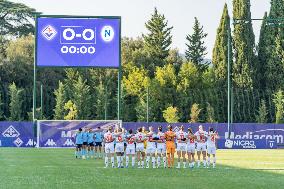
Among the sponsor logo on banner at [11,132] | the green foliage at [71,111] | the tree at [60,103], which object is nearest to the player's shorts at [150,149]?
the sponsor logo on banner at [11,132]

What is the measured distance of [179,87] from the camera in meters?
88.1

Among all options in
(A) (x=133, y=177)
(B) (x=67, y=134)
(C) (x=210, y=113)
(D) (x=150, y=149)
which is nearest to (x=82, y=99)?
(C) (x=210, y=113)

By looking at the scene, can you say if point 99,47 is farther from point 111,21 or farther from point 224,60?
point 224,60

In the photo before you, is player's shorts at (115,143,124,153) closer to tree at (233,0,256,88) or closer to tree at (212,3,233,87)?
tree at (233,0,256,88)

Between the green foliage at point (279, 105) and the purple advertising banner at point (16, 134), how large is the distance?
3007 cm

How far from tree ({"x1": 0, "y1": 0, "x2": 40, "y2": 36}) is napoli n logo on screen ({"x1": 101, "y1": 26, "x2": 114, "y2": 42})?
43.8 metres

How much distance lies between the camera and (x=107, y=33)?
44500 mm

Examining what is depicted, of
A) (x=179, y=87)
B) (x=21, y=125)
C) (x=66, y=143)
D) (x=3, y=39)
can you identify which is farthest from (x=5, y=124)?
(x=3, y=39)

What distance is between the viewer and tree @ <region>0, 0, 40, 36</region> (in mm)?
90125

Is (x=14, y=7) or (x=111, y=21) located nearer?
(x=111, y=21)

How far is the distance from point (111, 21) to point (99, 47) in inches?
67.5

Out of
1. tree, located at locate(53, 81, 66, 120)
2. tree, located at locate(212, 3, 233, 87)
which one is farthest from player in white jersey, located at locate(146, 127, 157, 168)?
tree, located at locate(212, 3, 233, 87)

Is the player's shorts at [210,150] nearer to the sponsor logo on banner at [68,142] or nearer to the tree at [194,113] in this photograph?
the sponsor logo on banner at [68,142]

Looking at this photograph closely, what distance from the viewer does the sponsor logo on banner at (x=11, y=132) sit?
204 ft
